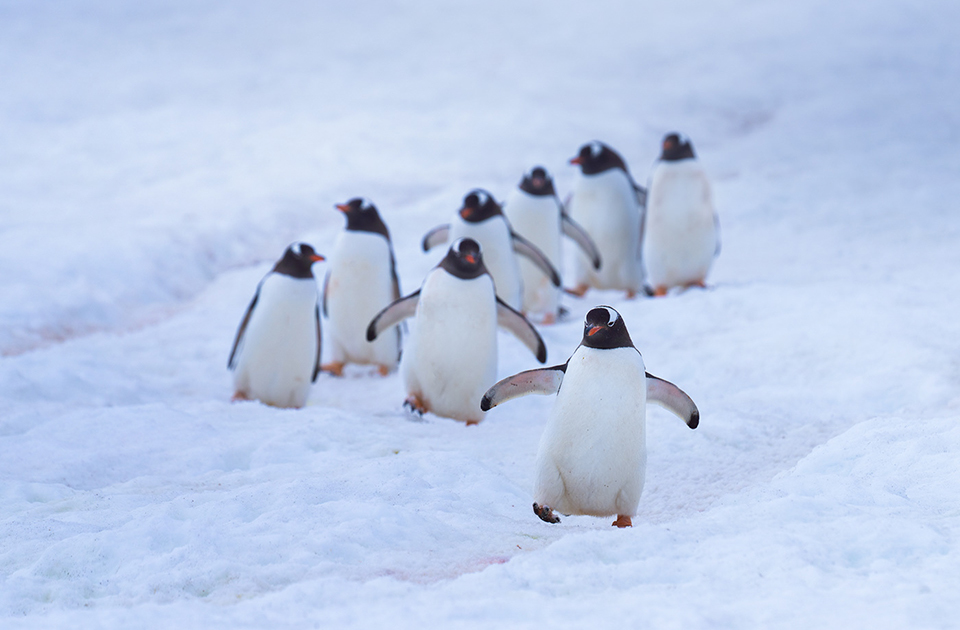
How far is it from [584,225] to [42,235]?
404 centimetres

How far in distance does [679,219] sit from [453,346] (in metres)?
2.74

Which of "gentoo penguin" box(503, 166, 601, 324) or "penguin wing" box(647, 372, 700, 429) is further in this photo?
"gentoo penguin" box(503, 166, 601, 324)

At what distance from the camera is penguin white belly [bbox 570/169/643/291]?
679cm

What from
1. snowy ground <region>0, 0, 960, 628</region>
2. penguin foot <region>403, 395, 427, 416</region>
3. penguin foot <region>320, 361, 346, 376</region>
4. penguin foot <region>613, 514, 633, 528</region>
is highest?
snowy ground <region>0, 0, 960, 628</region>

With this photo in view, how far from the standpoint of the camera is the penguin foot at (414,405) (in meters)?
4.19

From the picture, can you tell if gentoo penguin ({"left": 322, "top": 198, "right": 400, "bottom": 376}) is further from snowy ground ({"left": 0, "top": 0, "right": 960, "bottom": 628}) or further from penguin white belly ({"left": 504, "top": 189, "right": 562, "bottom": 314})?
penguin white belly ({"left": 504, "top": 189, "right": 562, "bottom": 314})

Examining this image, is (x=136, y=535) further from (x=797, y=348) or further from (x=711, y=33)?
(x=711, y=33)

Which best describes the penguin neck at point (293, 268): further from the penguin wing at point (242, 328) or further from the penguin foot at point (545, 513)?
the penguin foot at point (545, 513)

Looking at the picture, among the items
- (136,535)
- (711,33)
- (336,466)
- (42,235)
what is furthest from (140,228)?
(711,33)

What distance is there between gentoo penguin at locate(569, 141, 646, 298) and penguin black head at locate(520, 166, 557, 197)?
387mm

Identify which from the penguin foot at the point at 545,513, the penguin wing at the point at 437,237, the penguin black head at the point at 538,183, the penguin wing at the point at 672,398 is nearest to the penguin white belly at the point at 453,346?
the penguin wing at the point at 672,398

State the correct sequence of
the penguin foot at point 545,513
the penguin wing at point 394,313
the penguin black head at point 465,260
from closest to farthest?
1. the penguin foot at point 545,513
2. the penguin black head at point 465,260
3. the penguin wing at point 394,313

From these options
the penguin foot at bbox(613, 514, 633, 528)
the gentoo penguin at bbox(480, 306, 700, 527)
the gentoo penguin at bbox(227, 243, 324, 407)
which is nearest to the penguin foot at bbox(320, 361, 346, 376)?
the gentoo penguin at bbox(227, 243, 324, 407)

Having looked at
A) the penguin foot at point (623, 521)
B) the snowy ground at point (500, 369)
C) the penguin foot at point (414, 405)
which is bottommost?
the penguin foot at point (623, 521)
